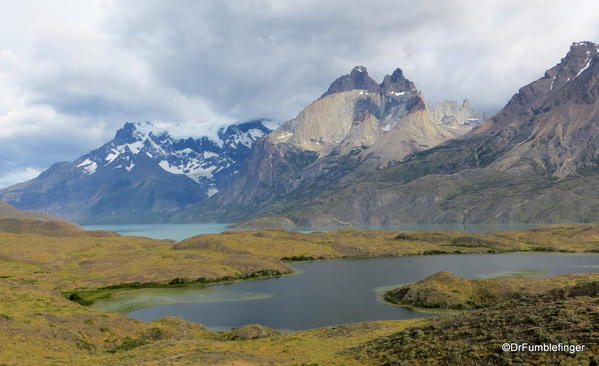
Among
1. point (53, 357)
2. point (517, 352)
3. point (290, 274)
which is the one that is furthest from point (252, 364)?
point (290, 274)

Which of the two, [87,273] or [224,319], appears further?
[87,273]

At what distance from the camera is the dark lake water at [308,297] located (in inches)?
4262

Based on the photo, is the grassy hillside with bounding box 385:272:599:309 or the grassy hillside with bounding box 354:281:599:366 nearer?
the grassy hillside with bounding box 354:281:599:366

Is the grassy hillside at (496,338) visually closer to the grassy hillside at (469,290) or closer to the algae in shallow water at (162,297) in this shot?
the grassy hillside at (469,290)

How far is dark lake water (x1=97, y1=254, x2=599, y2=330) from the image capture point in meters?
108

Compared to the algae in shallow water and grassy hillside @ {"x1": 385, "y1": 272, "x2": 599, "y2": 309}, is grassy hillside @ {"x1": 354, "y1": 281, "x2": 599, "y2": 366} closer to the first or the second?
grassy hillside @ {"x1": 385, "y1": 272, "x2": 599, "y2": 309}

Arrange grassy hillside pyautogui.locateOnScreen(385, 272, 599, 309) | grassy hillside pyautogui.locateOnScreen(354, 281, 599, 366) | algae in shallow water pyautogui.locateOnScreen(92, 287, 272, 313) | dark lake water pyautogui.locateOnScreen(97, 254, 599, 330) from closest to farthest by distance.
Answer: grassy hillside pyautogui.locateOnScreen(354, 281, 599, 366)
dark lake water pyautogui.locateOnScreen(97, 254, 599, 330)
grassy hillside pyautogui.locateOnScreen(385, 272, 599, 309)
algae in shallow water pyautogui.locateOnScreen(92, 287, 272, 313)

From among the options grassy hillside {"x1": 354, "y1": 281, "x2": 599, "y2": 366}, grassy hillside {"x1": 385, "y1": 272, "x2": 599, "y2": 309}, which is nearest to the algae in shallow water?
grassy hillside {"x1": 385, "y1": 272, "x2": 599, "y2": 309}

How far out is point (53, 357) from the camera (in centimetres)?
6788

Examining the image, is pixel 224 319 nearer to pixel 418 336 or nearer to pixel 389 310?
pixel 389 310

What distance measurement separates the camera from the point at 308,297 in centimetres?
13425

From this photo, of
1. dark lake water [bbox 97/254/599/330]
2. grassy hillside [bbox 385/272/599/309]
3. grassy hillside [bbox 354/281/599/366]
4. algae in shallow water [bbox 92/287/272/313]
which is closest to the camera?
grassy hillside [bbox 354/281/599/366]

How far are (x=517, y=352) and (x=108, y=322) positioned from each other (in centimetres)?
7390

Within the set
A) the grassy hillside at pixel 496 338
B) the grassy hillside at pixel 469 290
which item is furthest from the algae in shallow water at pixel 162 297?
the grassy hillside at pixel 496 338
